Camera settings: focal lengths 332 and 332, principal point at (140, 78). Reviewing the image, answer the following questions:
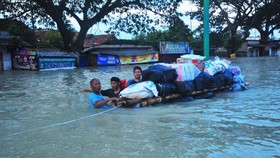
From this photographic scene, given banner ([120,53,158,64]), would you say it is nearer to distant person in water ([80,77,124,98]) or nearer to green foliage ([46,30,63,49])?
green foliage ([46,30,63,49])

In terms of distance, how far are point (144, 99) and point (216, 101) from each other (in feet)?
7.01

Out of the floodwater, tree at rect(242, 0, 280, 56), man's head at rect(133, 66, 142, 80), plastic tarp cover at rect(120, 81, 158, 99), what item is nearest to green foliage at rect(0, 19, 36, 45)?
the floodwater

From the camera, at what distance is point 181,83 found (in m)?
8.44

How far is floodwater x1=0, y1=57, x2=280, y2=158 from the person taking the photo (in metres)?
4.42

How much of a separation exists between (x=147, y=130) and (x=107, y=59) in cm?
2823

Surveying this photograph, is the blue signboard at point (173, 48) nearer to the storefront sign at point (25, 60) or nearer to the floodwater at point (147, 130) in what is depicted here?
the storefront sign at point (25, 60)

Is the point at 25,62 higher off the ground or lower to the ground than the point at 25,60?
lower

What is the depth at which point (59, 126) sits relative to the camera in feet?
19.8

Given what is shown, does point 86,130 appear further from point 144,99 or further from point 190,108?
point 190,108

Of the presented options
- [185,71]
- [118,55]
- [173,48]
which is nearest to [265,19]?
[173,48]

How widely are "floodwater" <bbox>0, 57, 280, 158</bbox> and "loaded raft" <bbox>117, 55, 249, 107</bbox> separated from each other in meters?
0.28

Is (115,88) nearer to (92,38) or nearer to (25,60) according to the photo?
(25,60)

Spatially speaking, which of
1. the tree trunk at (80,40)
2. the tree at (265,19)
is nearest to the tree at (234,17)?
the tree at (265,19)

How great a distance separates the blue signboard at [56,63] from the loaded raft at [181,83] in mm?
18113
